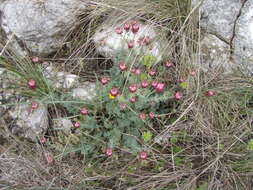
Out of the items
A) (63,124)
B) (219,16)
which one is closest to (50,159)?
(63,124)

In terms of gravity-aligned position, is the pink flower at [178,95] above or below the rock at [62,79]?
below

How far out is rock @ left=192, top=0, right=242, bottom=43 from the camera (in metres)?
2.67

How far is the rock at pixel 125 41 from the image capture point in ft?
8.91

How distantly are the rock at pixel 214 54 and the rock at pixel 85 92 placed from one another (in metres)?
0.90

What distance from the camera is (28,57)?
2785 millimetres

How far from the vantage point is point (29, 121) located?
257 cm

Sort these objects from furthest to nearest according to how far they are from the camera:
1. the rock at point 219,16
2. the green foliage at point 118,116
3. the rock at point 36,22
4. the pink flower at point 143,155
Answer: the rock at point 36,22, the rock at point 219,16, the green foliage at point 118,116, the pink flower at point 143,155

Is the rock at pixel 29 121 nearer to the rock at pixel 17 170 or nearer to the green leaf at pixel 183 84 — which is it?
the rock at pixel 17 170

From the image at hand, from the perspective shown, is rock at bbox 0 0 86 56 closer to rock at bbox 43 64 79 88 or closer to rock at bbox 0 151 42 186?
rock at bbox 43 64 79 88

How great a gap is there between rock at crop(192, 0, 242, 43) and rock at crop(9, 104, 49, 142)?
1514 millimetres

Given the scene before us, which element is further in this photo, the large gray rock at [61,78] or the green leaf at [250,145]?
the large gray rock at [61,78]

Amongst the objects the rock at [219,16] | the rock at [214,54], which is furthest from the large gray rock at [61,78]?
the rock at [219,16]

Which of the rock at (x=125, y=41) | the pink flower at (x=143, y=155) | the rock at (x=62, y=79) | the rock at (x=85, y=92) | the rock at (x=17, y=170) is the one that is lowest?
the rock at (x=17, y=170)

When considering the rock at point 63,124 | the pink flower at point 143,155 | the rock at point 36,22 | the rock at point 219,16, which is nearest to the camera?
the pink flower at point 143,155
